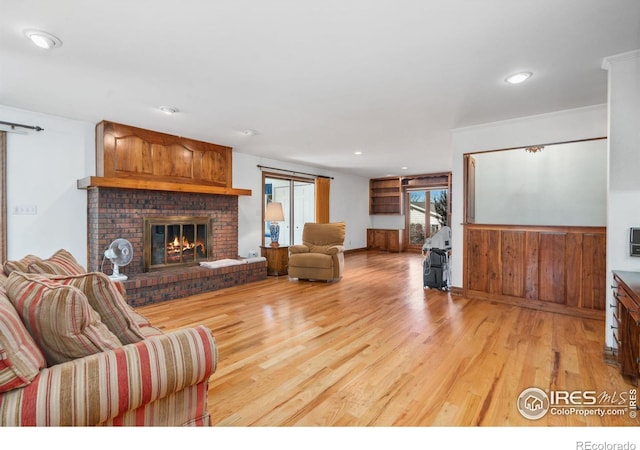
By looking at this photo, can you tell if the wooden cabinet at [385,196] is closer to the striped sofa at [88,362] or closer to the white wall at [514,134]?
the white wall at [514,134]

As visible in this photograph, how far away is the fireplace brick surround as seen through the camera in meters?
4.07

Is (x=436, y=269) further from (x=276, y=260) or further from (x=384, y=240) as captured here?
(x=384, y=240)

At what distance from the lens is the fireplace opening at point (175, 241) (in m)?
4.60

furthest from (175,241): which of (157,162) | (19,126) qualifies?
(19,126)

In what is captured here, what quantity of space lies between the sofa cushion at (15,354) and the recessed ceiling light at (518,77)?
3.51m

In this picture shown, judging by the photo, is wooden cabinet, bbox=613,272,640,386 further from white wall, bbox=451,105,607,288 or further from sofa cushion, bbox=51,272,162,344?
sofa cushion, bbox=51,272,162,344

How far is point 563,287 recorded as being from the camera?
360 cm

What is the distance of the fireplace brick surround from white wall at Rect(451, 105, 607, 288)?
10.3ft

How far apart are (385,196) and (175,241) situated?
22.1 feet

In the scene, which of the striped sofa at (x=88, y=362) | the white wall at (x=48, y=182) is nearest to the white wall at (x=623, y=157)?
the striped sofa at (x=88, y=362)

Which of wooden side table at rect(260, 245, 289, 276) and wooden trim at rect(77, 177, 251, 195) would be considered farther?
wooden side table at rect(260, 245, 289, 276)

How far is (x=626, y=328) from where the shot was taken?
2045 mm

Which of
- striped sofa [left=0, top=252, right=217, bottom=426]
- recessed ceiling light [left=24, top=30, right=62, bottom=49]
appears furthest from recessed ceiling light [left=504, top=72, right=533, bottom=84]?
recessed ceiling light [left=24, top=30, right=62, bottom=49]
